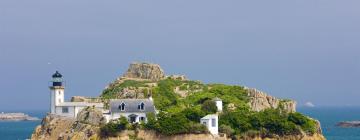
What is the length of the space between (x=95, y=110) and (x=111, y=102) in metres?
1.48

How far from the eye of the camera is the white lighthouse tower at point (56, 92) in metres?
78.8

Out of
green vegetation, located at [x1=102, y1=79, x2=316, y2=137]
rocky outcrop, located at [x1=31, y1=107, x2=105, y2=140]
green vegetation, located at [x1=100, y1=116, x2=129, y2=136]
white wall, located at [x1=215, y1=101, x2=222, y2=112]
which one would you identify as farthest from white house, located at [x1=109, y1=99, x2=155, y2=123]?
white wall, located at [x1=215, y1=101, x2=222, y2=112]

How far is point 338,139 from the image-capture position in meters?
109

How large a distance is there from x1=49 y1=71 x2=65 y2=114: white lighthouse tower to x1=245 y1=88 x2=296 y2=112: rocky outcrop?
15755mm

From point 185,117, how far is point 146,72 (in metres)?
16.1

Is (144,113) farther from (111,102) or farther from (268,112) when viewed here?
(268,112)

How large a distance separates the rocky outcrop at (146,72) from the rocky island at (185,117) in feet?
2.77

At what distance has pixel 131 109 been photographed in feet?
241

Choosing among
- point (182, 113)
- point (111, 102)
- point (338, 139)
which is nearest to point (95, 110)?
point (111, 102)

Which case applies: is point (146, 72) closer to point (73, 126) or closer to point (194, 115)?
point (73, 126)

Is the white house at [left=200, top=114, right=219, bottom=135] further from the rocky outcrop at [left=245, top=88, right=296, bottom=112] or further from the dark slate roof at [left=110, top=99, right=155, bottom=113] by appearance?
the rocky outcrop at [left=245, top=88, right=296, bottom=112]

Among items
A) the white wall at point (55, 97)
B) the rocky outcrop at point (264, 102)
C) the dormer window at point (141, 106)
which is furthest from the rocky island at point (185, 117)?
the dormer window at point (141, 106)

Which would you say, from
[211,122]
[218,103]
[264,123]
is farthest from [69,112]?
[264,123]

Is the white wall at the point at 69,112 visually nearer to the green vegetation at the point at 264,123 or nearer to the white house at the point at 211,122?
the white house at the point at 211,122
